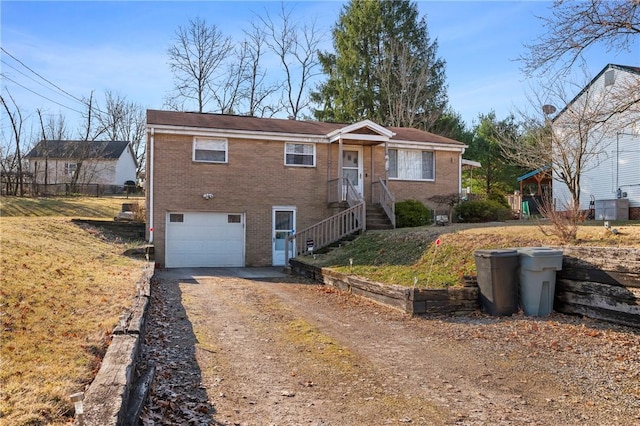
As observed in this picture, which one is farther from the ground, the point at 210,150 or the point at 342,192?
the point at 210,150

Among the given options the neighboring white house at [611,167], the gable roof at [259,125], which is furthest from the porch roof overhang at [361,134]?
the neighboring white house at [611,167]

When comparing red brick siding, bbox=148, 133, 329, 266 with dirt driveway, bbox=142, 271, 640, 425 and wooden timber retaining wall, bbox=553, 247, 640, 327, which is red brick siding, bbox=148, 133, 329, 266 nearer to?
dirt driveway, bbox=142, 271, 640, 425

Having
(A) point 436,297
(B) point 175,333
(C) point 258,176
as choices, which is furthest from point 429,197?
(B) point 175,333

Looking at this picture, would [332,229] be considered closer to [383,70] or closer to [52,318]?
[52,318]

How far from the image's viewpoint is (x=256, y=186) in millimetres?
18688

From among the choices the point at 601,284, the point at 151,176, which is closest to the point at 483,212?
A: the point at 601,284

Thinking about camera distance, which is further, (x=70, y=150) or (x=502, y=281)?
(x=70, y=150)

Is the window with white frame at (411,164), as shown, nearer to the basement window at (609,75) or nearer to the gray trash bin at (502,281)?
the basement window at (609,75)

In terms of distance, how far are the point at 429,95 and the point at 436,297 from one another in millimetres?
31758

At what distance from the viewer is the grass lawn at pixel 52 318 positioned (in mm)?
4043

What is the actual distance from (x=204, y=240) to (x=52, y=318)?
11842 mm

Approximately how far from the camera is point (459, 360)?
611 cm

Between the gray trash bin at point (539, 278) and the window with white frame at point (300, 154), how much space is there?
39.5 feet

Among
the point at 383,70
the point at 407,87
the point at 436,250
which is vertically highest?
the point at 383,70
